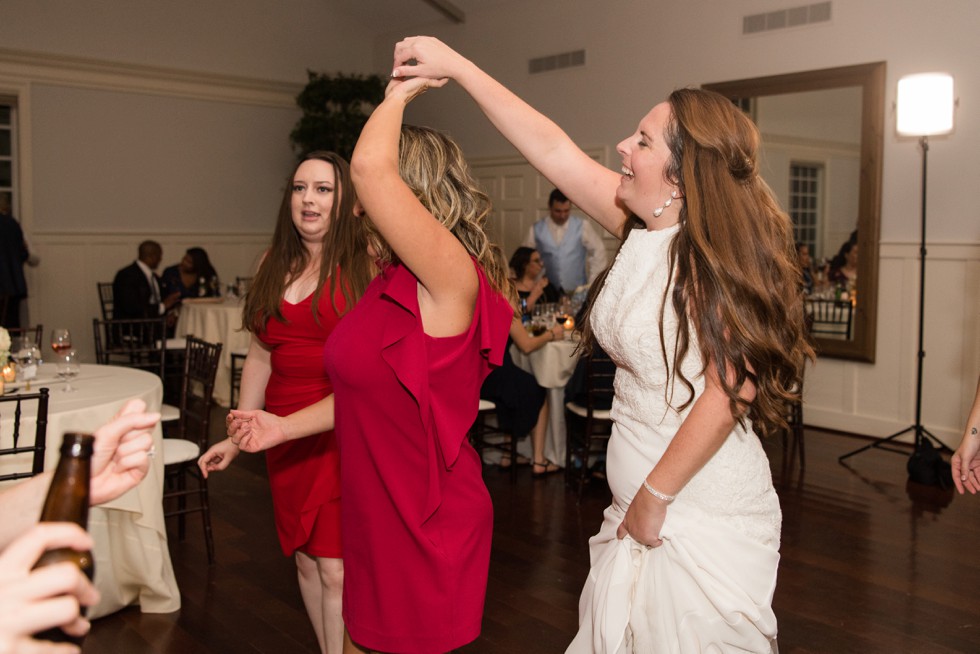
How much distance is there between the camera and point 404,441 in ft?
5.62

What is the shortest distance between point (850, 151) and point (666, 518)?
5.88m

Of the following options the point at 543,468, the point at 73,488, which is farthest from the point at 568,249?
the point at 73,488

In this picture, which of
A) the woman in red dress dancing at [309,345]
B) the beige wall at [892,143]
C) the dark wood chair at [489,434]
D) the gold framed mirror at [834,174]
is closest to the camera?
the woman in red dress dancing at [309,345]

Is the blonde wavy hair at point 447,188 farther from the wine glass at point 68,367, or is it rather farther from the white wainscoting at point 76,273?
the white wainscoting at point 76,273

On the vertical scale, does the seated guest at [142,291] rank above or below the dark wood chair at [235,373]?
above

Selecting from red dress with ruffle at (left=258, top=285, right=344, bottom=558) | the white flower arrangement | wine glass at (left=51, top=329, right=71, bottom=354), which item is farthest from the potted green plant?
red dress with ruffle at (left=258, top=285, right=344, bottom=558)

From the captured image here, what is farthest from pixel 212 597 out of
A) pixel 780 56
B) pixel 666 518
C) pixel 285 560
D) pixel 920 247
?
pixel 780 56

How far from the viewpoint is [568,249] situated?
8086 millimetres

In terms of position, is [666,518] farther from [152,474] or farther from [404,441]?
[152,474]

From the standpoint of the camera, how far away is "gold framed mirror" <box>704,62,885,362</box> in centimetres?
661

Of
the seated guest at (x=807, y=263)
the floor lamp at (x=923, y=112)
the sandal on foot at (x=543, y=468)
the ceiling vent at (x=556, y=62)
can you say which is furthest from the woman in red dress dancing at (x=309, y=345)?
the ceiling vent at (x=556, y=62)

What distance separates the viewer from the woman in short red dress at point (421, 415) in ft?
5.49

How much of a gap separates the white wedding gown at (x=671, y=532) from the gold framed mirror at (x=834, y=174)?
217 inches

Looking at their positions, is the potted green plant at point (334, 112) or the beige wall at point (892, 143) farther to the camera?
the potted green plant at point (334, 112)
